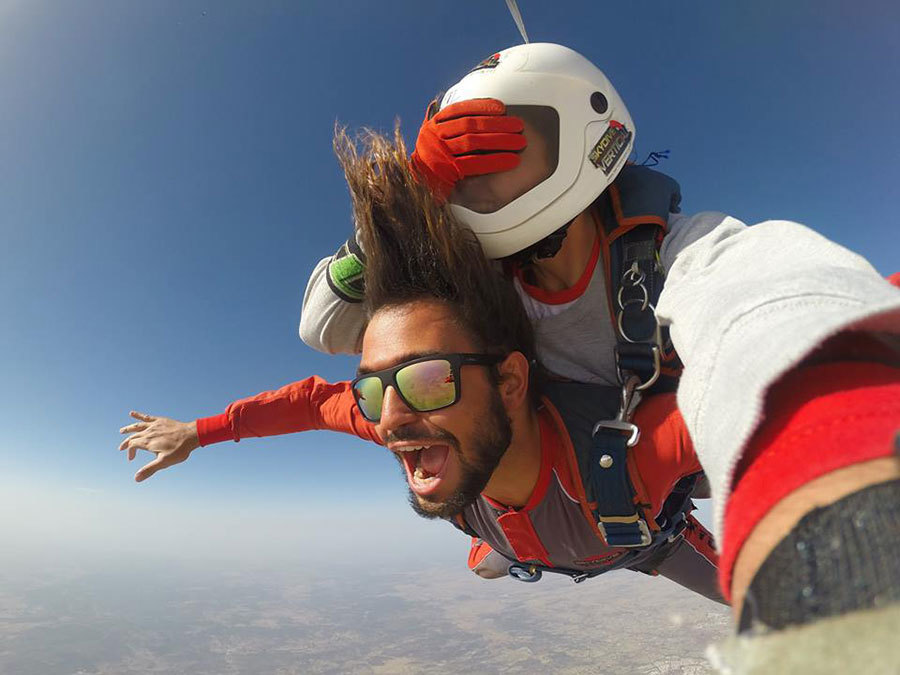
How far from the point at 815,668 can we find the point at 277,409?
2.70 metres

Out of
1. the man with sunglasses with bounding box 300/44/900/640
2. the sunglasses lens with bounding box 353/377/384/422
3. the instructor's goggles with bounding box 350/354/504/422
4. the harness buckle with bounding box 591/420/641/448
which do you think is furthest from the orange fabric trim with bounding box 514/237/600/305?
the sunglasses lens with bounding box 353/377/384/422

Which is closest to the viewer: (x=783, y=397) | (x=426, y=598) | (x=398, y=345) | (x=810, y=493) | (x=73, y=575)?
(x=810, y=493)

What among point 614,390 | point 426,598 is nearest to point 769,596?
point 614,390

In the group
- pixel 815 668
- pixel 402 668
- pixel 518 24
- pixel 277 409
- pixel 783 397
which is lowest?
pixel 402 668

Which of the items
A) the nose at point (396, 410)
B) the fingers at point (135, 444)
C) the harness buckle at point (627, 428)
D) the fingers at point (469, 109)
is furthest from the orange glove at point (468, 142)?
the fingers at point (135, 444)

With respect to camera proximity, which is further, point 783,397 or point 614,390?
point 614,390

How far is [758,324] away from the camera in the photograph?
599 mm

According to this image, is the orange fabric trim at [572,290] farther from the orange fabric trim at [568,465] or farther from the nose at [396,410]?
the nose at [396,410]

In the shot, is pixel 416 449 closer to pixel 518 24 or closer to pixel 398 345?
pixel 398 345

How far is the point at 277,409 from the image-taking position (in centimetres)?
264

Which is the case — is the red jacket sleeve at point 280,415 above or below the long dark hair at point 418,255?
below

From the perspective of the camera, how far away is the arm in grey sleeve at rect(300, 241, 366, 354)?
1.97 meters

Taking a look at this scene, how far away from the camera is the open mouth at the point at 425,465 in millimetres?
1795

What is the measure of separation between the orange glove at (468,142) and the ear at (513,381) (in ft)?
2.59
